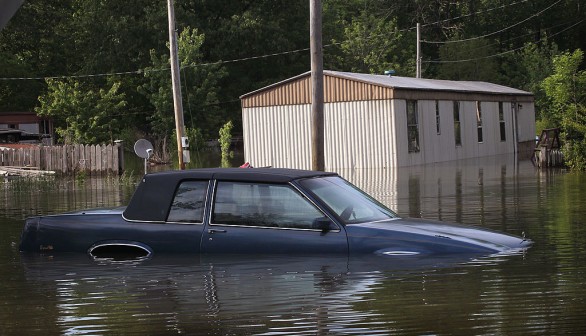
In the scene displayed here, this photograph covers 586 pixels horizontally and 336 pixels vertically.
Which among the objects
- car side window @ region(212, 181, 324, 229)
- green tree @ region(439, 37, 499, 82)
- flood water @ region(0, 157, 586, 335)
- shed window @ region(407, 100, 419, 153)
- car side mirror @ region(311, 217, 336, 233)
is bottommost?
flood water @ region(0, 157, 586, 335)

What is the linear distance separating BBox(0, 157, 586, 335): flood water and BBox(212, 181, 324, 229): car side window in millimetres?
386

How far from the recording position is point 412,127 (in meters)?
A: 38.8

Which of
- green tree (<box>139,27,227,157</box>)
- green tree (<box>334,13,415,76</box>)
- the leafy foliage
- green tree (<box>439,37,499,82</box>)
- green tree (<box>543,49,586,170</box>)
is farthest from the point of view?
green tree (<box>439,37,499,82</box>)

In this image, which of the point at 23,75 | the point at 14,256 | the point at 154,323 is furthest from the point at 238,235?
the point at 23,75

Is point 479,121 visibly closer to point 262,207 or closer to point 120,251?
point 120,251

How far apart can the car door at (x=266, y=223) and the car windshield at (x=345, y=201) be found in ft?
0.67

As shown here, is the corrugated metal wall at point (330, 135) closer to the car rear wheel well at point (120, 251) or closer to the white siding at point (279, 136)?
the white siding at point (279, 136)

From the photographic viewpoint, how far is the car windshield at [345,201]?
10.9m

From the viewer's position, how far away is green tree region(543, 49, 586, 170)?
32000mm

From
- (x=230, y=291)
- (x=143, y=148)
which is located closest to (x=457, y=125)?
(x=143, y=148)

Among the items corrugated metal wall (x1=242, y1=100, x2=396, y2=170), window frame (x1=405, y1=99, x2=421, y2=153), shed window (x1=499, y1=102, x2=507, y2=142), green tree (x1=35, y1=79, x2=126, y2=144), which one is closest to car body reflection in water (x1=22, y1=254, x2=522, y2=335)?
corrugated metal wall (x1=242, y1=100, x2=396, y2=170)

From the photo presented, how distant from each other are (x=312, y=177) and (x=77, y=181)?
85.0ft

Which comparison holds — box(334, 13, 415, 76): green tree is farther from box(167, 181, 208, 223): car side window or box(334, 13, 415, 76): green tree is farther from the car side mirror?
the car side mirror

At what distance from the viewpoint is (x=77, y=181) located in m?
36.1
